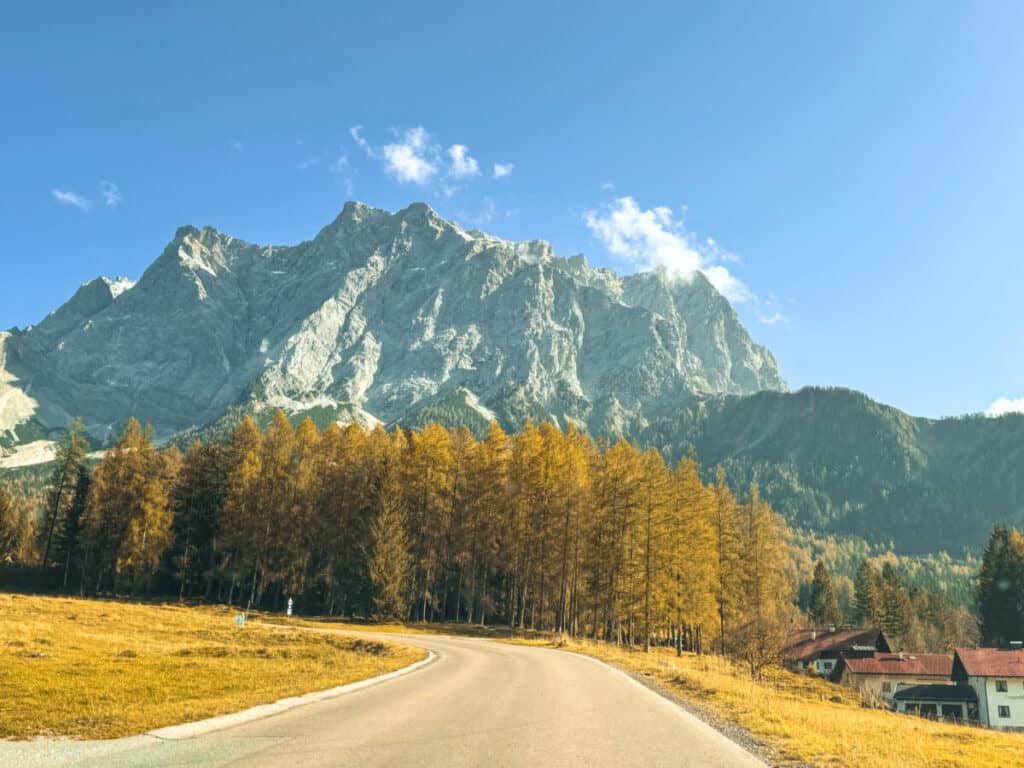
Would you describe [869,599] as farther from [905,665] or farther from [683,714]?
[683,714]

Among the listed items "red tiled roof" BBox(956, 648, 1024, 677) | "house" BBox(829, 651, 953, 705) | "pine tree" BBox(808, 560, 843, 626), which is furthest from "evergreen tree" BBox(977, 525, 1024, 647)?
"red tiled roof" BBox(956, 648, 1024, 677)

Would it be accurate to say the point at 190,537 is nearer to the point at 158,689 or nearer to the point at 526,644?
the point at 526,644

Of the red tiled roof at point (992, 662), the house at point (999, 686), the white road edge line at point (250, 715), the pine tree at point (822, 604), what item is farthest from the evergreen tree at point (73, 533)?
the pine tree at point (822, 604)

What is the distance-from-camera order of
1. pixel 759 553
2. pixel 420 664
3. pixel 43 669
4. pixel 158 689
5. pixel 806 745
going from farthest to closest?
1. pixel 759 553
2. pixel 420 664
3. pixel 43 669
4. pixel 158 689
5. pixel 806 745

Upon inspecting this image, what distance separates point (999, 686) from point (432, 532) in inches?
2028

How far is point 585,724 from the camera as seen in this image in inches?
542

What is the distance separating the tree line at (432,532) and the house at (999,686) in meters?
17.7

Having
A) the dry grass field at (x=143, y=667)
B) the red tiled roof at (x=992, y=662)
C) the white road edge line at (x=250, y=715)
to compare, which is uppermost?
the white road edge line at (x=250, y=715)

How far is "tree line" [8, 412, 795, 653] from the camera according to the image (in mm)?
50938

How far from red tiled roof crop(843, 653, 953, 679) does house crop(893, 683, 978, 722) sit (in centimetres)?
675

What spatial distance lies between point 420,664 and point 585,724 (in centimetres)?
1389

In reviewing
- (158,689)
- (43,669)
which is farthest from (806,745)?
(43,669)

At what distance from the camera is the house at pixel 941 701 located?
5847 cm

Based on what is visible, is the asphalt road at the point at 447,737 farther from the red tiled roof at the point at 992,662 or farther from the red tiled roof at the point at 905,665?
the red tiled roof at the point at 905,665
